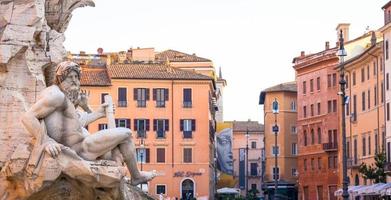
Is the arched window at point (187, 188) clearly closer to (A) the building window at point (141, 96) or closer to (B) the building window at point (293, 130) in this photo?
(A) the building window at point (141, 96)

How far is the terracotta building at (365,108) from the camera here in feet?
255

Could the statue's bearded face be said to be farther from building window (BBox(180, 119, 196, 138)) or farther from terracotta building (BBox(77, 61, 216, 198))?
building window (BBox(180, 119, 196, 138))

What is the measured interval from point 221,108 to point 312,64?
156 feet

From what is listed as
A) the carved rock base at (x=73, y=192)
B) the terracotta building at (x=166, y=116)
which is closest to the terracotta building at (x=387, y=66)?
the terracotta building at (x=166, y=116)

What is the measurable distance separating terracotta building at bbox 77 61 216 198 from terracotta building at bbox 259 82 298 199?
24179 mm

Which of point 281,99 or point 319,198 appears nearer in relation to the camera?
point 319,198

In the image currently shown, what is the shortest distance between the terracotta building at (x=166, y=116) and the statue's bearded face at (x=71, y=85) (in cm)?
7400

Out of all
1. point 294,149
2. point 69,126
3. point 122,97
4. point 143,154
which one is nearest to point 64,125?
point 69,126

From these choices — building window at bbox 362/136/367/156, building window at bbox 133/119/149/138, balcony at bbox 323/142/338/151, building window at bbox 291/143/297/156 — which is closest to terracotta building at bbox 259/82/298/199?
building window at bbox 291/143/297/156

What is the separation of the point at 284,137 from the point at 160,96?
29.1m

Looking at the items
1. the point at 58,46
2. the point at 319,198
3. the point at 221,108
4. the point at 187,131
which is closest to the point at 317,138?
the point at 319,198

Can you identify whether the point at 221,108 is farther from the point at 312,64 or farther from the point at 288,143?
the point at 312,64

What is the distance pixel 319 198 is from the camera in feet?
331

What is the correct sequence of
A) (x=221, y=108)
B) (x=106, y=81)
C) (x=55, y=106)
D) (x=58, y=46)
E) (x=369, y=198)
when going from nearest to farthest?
(x=55, y=106), (x=58, y=46), (x=369, y=198), (x=106, y=81), (x=221, y=108)
